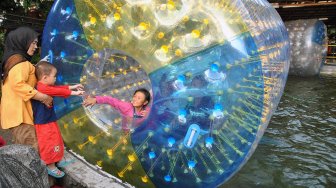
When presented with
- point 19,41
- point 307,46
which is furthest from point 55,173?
point 307,46

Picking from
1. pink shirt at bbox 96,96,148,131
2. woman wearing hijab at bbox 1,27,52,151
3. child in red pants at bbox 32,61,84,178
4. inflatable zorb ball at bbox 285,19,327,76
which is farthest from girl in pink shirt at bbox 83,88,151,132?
inflatable zorb ball at bbox 285,19,327,76

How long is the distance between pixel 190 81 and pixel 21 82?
136 cm

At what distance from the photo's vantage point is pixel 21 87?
2656 mm

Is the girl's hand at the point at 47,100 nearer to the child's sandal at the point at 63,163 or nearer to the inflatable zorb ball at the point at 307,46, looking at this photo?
the child's sandal at the point at 63,163

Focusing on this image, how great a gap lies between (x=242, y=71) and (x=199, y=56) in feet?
1.11

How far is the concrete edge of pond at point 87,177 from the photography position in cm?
275

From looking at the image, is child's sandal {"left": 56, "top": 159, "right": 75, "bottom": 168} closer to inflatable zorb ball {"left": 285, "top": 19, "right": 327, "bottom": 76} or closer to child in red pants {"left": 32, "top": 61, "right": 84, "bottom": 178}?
child in red pants {"left": 32, "top": 61, "right": 84, "bottom": 178}

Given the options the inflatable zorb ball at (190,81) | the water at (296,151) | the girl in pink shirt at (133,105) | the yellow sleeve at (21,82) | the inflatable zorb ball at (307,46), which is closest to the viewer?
the inflatable zorb ball at (190,81)

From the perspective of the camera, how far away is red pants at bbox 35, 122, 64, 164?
2.86 meters

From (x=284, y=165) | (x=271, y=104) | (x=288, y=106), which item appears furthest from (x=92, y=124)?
(x=288, y=106)

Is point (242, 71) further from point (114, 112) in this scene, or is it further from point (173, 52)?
point (114, 112)

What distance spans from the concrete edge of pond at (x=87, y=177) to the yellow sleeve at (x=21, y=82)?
0.78 metres

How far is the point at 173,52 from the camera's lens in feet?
8.36

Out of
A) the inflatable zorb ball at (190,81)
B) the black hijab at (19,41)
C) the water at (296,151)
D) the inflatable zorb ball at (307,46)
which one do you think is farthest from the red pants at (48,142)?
the inflatable zorb ball at (307,46)
